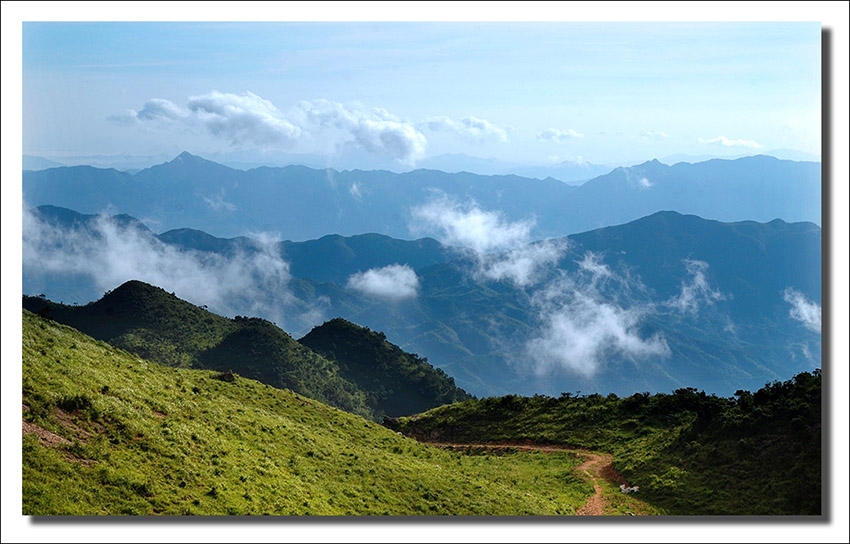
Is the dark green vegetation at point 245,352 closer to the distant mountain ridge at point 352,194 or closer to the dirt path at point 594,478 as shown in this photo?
the distant mountain ridge at point 352,194

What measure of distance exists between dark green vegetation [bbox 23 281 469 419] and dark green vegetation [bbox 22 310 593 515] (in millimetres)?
34138

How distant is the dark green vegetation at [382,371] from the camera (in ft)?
191

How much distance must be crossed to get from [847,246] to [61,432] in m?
15.2

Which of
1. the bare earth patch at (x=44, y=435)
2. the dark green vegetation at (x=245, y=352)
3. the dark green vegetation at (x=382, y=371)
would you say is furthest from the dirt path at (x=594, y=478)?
the dark green vegetation at (x=382, y=371)

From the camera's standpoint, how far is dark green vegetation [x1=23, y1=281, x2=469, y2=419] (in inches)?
2051

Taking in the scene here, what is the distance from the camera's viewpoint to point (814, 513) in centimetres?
1278

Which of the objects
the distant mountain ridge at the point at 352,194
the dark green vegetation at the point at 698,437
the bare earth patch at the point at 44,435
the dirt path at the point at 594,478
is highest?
the distant mountain ridge at the point at 352,194

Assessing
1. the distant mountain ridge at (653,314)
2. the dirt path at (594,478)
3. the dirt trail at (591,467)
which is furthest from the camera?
the distant mountain ridge at (653,314)

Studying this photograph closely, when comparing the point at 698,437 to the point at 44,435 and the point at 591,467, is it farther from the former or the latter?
the point at 44,435

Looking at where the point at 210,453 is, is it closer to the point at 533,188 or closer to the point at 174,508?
the point at 174,508

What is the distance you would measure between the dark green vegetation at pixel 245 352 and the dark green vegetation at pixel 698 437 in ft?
91.2

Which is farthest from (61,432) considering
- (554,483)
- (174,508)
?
(554,483)

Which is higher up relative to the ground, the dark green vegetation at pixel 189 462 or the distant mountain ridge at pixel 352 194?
the distant mountain ridge at pixel 352 194

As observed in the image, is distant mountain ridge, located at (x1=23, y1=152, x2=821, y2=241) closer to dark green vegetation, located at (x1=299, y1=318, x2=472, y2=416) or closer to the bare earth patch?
dark green vegetation, located at (x1=299, y1=318, x2=472, y2=416)
